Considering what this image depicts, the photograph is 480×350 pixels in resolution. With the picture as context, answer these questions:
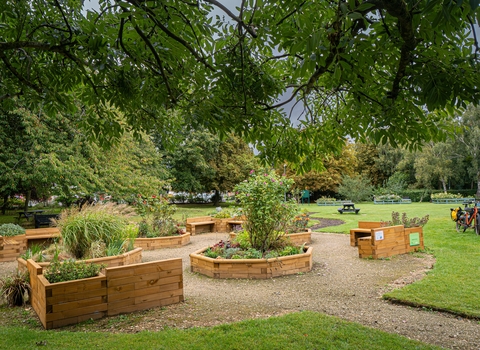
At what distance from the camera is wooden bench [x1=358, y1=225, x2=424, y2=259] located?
24.2 ft

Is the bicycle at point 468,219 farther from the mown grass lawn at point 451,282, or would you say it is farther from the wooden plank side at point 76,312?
the wooden plank side at point 76,312

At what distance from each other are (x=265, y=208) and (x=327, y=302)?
2.56m

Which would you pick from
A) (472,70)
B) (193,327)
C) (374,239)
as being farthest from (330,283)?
(472,70)

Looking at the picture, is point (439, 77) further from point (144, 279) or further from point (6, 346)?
point (6, 346)

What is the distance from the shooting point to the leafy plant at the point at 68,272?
14.6 ft

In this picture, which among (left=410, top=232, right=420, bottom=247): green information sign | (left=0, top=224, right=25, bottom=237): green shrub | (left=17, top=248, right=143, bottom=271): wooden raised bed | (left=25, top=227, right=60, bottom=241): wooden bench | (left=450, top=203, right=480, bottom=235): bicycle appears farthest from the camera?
(left=450, top=203, right=480, bottom=235): bicycle

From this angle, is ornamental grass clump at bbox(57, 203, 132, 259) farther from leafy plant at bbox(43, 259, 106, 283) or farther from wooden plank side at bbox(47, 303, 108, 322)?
wooden plank side at bbox(47, 303, 108, 322)

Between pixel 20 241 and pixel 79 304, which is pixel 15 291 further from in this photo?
pixel 20 241

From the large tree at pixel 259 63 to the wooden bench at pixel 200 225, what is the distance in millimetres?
9139

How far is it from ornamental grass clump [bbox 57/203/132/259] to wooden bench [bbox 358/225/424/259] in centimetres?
554

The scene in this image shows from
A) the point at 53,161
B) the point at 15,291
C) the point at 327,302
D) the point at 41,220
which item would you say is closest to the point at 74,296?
the point at 15,291

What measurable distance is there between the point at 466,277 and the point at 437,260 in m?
1.43

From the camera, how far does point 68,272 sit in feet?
15.0

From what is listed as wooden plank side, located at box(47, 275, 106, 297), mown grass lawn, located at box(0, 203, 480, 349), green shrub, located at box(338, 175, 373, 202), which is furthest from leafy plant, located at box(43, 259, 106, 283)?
green shrub, located at box(338, 175, 373, 202)
